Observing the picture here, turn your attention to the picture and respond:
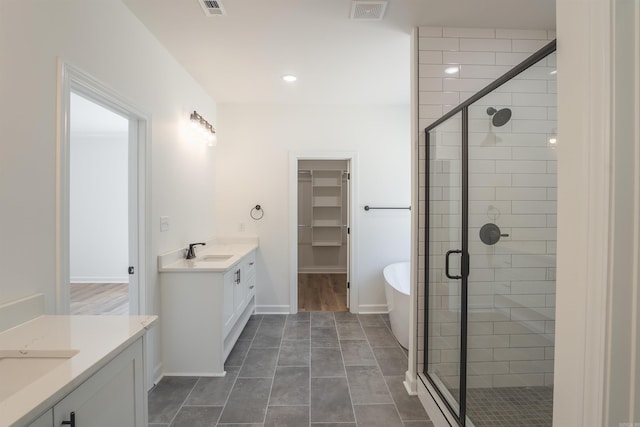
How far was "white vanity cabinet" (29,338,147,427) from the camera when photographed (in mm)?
739

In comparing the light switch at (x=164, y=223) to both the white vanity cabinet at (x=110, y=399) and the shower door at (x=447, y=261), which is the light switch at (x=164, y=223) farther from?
the shower door at (x=447, y=261)

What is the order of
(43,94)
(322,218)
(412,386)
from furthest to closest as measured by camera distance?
(322,218) → (412,386) → (43,94)

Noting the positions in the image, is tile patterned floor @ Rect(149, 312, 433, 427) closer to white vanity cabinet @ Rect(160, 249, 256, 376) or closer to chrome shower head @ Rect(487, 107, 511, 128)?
white vanity cabinet @ Rect(160, 249, 256, 376)

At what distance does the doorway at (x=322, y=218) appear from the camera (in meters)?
5.98

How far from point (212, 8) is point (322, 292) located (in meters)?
3.94

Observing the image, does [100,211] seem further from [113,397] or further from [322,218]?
[113,397]

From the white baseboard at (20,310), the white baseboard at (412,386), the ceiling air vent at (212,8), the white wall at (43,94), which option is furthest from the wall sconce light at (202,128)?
the white baseboard at (412,386)

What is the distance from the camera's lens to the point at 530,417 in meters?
1.72

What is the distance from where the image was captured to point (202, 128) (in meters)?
2.89

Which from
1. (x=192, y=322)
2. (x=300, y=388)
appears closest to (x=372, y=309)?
(x=300, y=388)

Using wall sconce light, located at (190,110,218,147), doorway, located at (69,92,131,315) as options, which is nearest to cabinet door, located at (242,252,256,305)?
wall sconce light, located at (190,110,218,147)

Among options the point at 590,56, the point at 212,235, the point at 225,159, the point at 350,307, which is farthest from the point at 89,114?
the point at 590,56

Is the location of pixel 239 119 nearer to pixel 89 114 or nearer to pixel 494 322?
pixel 89 114

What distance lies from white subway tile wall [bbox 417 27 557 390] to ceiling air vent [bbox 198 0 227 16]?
4.63 ft
